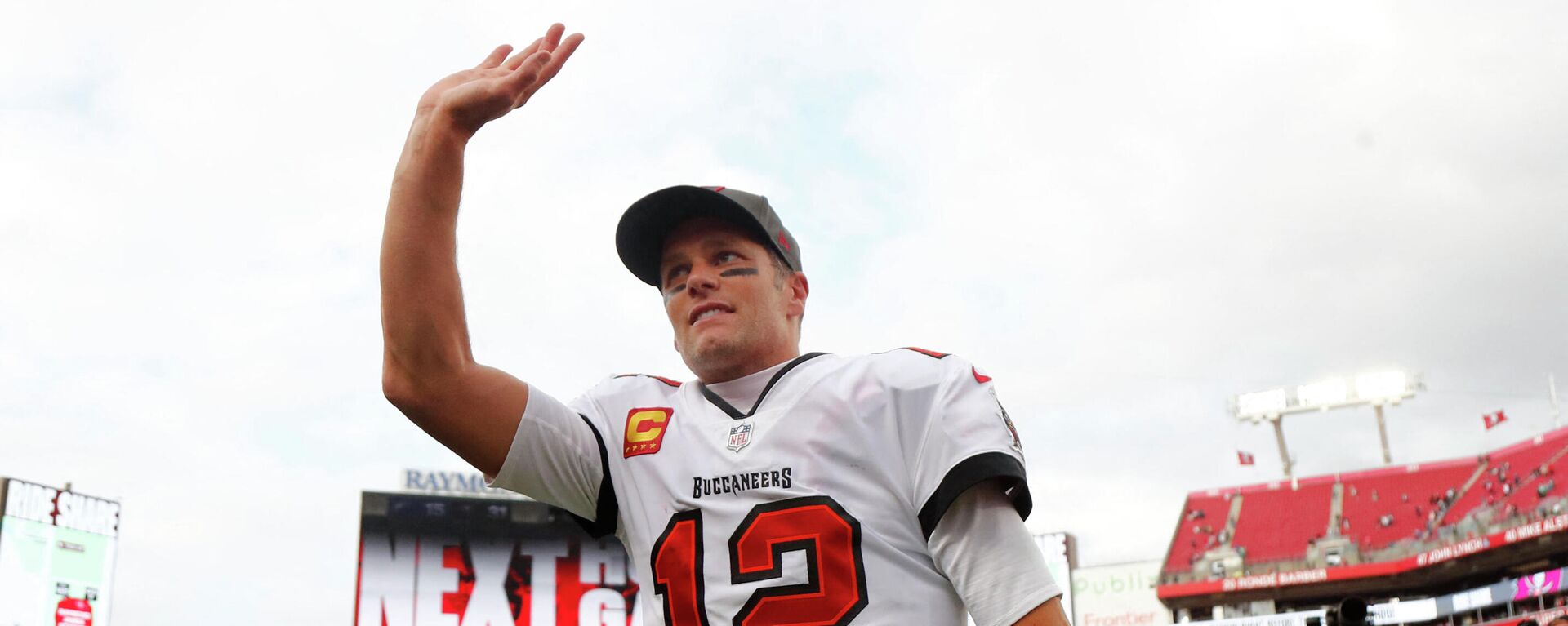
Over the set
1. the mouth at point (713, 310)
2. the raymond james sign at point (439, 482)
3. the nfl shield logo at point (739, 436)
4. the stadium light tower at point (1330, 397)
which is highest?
the stadium light tower at point (1330, 397)

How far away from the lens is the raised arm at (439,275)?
188cm

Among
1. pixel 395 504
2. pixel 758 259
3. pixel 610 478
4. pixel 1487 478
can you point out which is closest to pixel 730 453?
pixel 610 478

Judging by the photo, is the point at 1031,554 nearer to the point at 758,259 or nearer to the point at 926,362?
the point at 926,362

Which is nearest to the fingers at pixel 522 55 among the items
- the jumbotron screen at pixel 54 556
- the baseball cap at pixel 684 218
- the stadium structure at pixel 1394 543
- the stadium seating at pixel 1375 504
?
the baseball cap at pixel 684 218

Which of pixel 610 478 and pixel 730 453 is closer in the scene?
pixel 730 453

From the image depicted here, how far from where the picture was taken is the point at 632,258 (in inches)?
98.2

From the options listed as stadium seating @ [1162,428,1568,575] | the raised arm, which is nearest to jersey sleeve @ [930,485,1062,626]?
the raised arm

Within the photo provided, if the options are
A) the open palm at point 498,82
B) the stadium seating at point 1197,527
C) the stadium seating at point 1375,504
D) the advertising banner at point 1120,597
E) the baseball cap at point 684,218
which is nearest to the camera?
the open palm at point 498,82

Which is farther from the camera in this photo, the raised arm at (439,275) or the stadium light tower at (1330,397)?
the stadium light tower at (1330,397)

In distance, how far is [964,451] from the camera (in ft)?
6.12

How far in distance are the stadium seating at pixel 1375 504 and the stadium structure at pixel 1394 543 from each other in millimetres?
42

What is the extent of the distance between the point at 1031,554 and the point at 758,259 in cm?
83

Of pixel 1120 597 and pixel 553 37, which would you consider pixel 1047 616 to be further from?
pixel 1120 597

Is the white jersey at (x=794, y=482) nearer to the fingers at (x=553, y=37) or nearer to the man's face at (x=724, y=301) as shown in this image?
the man's face at (x=724, y=301)
